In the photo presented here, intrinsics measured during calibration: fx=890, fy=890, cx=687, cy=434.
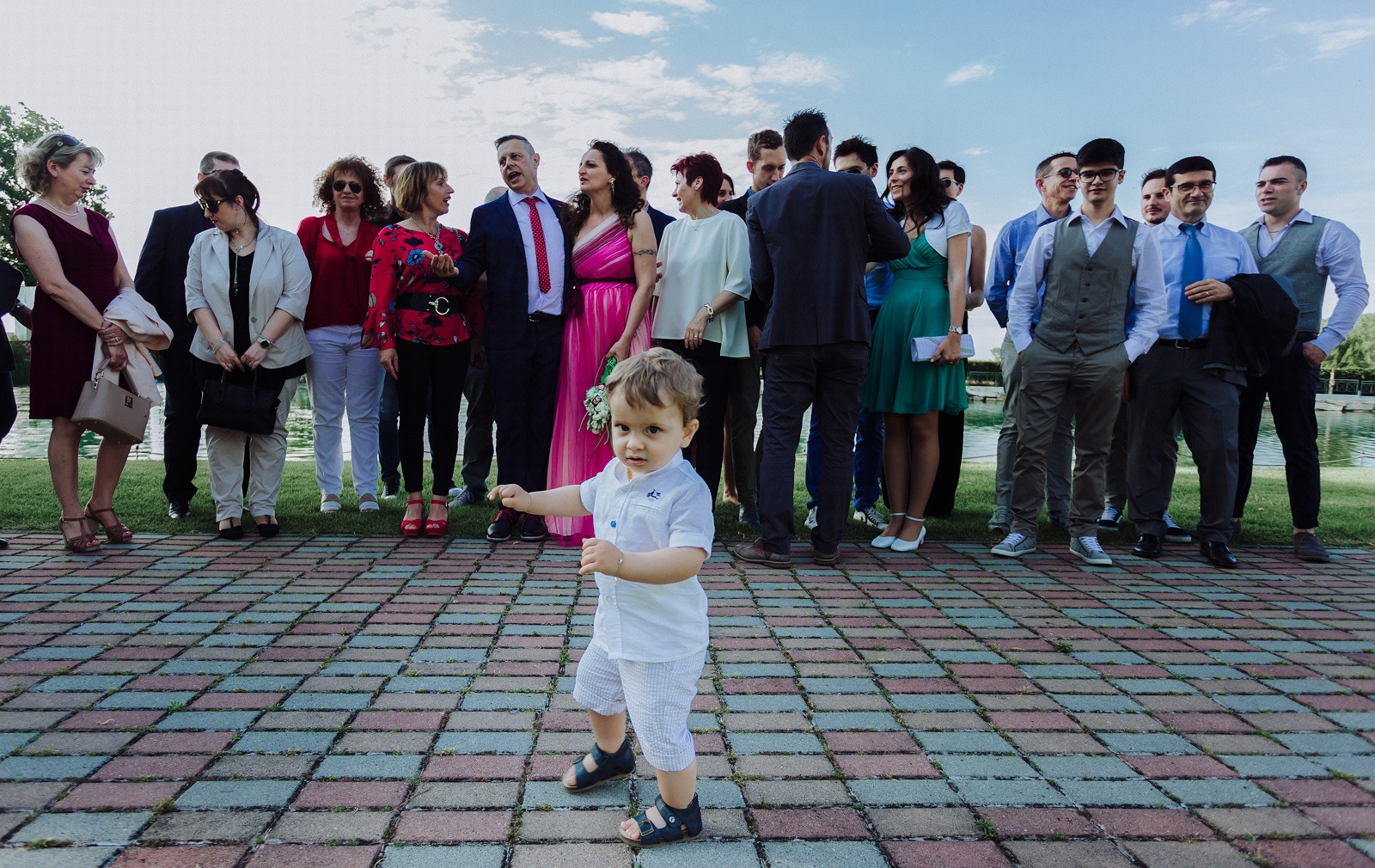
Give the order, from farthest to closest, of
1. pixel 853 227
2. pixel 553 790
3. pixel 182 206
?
pixel 182 206 < pixel 853 227 < pixel 553 790

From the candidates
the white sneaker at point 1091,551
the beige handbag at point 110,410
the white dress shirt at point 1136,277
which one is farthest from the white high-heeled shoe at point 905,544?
the beige handbag at point 110,410

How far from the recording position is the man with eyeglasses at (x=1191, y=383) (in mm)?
5371

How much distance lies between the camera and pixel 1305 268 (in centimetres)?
570

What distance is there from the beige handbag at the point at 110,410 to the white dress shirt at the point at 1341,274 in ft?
23.2

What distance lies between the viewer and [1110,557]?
5.33m

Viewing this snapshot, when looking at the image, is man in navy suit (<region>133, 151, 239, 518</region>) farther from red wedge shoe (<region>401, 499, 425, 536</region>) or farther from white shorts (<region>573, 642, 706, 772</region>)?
Answer: white shorts (<region>573, 642, 706, 772</region>)

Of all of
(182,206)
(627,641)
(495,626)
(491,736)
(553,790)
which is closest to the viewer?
(627,641)

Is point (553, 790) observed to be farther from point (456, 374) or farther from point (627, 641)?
point (456, 374)

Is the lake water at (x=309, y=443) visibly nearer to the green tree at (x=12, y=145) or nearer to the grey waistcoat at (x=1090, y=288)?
the grey waistcoat at (x=1090, y=288)

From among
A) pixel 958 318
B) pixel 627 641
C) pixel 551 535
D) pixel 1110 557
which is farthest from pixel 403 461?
pixel 1110 557

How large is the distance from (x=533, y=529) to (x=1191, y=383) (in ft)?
13.6

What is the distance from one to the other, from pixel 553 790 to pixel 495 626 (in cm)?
143

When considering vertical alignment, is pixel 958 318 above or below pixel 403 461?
above

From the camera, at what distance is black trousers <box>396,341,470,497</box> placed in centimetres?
545
